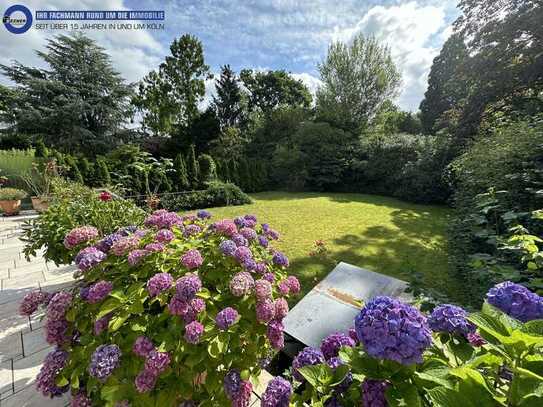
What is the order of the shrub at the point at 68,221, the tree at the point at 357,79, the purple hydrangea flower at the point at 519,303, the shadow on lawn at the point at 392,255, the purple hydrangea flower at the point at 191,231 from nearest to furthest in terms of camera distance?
the purple hydrangea flower at the point at 519,303 → the purple hydrangea flower at the point at 191,231 → the shrub at the point at 68,221 → the shadow on lawn at the point at 392,255 → the tree at the point at 357,79

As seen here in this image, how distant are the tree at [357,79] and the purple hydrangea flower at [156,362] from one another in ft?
48.5

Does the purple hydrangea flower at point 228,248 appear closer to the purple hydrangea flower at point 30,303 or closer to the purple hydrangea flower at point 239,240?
the purple hydrangea flower at point 239,240

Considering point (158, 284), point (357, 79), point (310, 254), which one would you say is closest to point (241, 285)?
point (158, 284)

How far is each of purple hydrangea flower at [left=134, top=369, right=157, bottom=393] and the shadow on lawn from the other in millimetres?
2079

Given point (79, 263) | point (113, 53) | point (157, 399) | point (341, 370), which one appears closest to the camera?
point (341, 370)

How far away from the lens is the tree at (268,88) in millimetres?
22703

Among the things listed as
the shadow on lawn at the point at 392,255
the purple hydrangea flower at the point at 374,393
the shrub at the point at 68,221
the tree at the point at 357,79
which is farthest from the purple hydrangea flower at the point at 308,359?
the tree at the point at 357,79

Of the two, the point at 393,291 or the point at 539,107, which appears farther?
the point at 539,107

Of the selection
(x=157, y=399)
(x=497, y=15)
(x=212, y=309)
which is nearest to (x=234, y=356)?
(x=212, y=309)

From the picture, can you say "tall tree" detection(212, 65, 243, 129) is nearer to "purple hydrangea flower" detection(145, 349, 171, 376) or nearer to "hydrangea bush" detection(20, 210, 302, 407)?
"hydrangea bush" detection(20, 210, 302, 407)

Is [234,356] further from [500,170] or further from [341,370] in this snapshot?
[500,170]

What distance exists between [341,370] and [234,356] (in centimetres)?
59

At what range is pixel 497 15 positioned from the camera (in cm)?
627

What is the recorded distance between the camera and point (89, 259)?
125 cm
